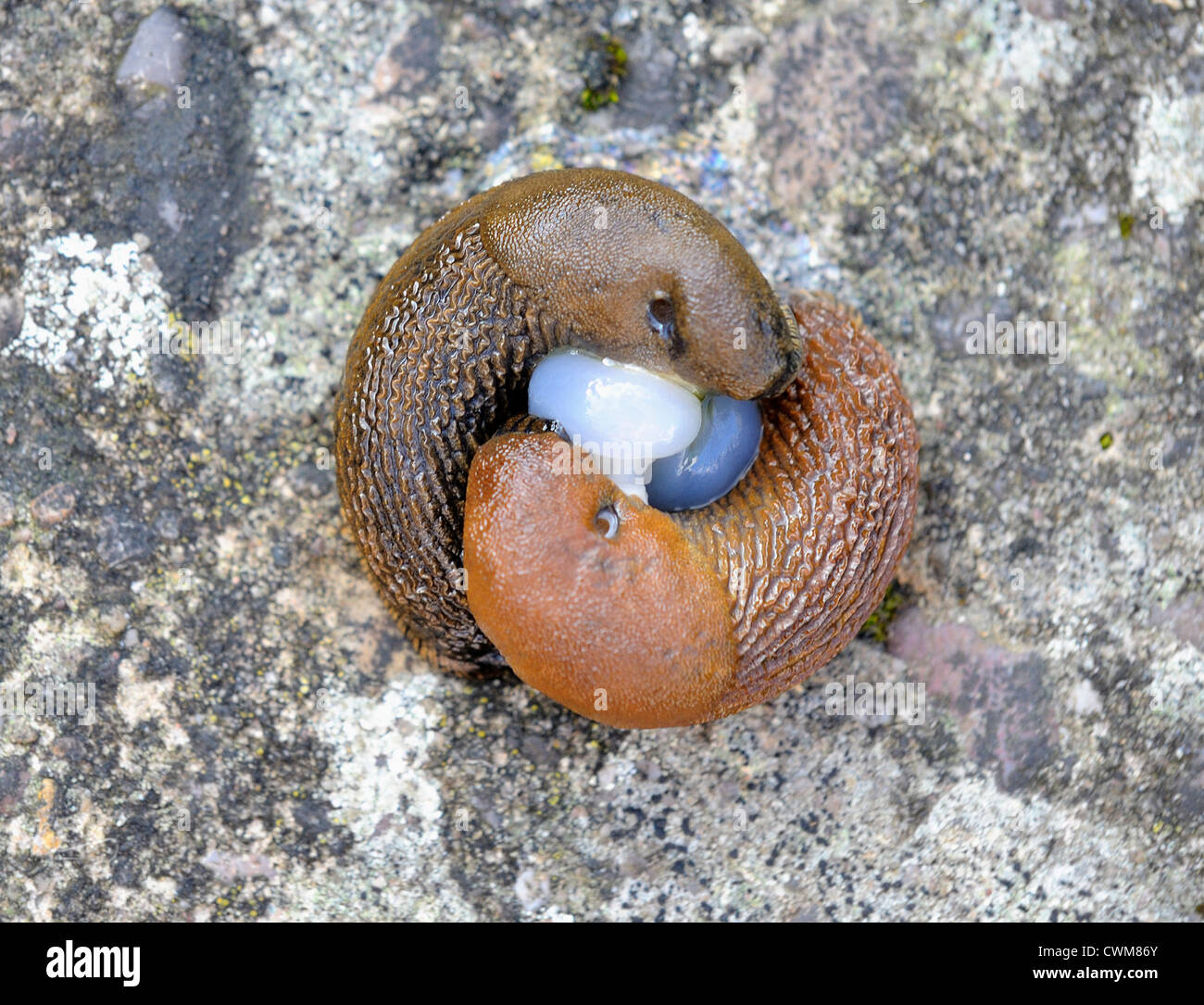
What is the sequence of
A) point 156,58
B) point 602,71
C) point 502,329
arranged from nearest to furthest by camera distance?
1. point 502,329
2. point 156,58
3. point 602,71

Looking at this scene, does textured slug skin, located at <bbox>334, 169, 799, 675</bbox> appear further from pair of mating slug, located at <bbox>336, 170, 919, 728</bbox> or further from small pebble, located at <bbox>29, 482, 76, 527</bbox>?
small pebble, located at <bbox>29, 482, 76, 527</bbox>

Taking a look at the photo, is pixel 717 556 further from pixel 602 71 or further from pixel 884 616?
pixel 602 71

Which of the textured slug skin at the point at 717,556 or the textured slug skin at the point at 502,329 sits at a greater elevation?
the textured slug skin at the point at 502,329

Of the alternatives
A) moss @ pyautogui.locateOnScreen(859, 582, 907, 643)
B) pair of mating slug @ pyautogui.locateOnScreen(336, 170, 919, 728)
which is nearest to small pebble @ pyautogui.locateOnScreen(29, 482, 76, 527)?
pair of mating slug @ pyautogui.locateOnScreen(336, 170, 919, 728)

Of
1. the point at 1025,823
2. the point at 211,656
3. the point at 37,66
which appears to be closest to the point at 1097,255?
the point at 1025,823

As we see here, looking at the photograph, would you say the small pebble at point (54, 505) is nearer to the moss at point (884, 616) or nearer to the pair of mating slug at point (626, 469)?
the pair of mating slug at point (626, 469)

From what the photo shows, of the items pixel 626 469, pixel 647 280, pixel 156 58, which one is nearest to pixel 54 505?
pixel 156 58

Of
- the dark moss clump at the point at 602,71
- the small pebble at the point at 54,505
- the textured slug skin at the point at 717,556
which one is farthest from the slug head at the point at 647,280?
the small pebble at the point at 54,505
